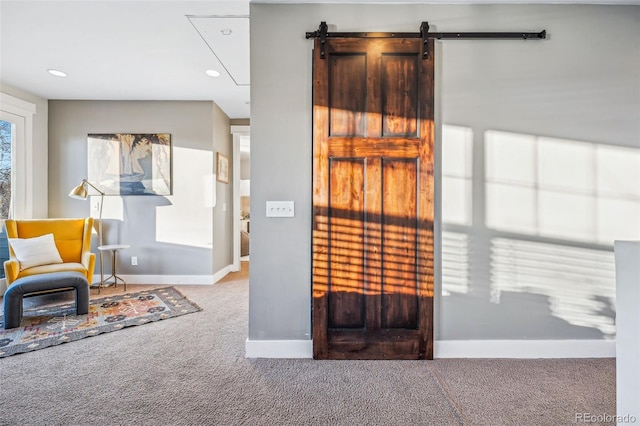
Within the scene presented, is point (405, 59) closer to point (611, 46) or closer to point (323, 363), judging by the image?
point (611, 46)

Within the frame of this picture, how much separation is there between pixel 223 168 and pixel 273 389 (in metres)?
3.62

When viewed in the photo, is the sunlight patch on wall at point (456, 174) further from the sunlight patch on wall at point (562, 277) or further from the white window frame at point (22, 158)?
the white window frame at point (22, 158)

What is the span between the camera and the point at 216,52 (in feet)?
9.84

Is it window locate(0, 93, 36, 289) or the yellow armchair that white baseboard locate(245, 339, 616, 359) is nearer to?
the yellow armchair

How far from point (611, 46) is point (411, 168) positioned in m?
1.72

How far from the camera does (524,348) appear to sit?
2252 mm

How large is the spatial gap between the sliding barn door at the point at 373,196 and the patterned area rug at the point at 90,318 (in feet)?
6.17

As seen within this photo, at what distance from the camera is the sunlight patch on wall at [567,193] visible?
2266 mm

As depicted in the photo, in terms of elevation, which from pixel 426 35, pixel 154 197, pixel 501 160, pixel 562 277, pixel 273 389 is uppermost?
pixel 426 35

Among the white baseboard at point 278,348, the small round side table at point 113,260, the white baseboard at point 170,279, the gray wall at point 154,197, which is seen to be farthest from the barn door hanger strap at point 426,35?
the small round side table at point 113,260

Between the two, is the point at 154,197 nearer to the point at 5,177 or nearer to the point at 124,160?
the point at 124,160

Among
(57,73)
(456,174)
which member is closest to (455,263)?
(456,174)

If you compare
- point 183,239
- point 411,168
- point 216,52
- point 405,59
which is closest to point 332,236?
point 411,168

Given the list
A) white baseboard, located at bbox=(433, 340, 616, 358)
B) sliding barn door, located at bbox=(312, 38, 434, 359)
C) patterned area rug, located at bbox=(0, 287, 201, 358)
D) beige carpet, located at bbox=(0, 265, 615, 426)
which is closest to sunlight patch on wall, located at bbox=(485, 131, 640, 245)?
sliding barn door, located at bbox=(312, 38, 434, 359)
